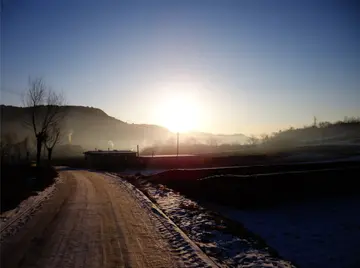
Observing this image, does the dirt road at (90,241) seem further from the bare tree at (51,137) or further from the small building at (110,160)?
the small building at (110,160)

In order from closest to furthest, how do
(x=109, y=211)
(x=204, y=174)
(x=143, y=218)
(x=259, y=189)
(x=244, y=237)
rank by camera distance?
(x=244, y=237) < (x=143, y=218) < (x=109, y=211) < (x=259, y=189) < (x=204, y=174)

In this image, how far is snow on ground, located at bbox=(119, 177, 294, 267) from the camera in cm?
781

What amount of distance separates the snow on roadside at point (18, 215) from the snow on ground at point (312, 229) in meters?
7.76

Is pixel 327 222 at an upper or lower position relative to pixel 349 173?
lower

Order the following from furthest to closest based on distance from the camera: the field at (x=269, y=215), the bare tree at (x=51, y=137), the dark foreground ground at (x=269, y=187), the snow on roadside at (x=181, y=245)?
the bare tree at (x=51, y=137) < the dark foreground ground at (x=269, y=187) < the field at (x=269, y=215) < the snow on roadside at (x=181, y=245)

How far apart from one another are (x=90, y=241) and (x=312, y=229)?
8.10 m

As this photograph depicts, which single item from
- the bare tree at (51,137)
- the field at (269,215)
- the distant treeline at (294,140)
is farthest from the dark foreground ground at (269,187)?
the distant treeline at (294,140)

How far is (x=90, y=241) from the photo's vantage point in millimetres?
8711

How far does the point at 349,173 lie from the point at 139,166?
3506 centimetres

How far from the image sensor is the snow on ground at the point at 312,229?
9312mm

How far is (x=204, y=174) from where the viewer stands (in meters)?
24.8

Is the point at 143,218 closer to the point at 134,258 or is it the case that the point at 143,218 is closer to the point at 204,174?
the point at 134,258

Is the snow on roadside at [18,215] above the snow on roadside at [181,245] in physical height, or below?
above

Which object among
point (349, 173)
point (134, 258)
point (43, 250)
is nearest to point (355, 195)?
point (349, 173)
